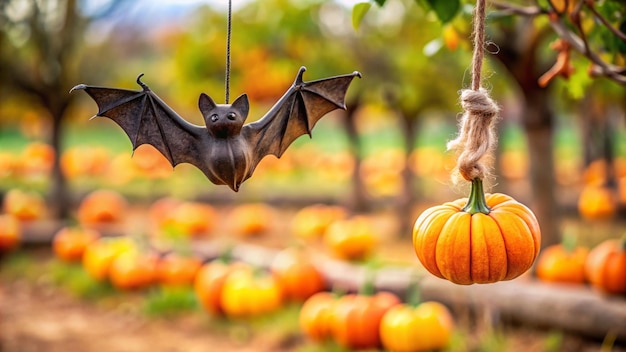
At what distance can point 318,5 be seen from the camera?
7574mm

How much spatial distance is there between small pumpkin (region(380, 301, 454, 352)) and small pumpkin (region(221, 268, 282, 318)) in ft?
4.31

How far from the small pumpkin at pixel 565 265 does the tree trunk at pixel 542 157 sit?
0.40 meters

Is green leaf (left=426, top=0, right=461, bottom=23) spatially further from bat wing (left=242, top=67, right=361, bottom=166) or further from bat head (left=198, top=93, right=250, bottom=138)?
bat head (left=198, top=93, right=250, bottom=138)

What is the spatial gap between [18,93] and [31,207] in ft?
5.00

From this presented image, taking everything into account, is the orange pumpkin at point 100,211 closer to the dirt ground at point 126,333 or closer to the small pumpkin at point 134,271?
the dirt ground at point 126,333

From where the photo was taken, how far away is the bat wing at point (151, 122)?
1.68m

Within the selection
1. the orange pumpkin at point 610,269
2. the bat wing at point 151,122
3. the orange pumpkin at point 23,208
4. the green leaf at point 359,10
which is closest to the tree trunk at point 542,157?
the orange pumpkin at point 610,269

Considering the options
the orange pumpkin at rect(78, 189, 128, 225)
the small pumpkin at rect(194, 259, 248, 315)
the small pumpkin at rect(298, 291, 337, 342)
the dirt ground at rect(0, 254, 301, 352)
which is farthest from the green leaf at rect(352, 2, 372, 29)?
the orange pumpkin at rect(78, 189, 128, 225)

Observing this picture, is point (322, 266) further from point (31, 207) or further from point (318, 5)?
point (31, 207)

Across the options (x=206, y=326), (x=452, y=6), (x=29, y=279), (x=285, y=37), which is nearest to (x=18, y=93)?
(x=29, y=279)

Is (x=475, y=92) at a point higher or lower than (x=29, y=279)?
higher

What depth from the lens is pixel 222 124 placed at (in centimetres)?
159

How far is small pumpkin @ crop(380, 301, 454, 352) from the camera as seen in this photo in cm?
406

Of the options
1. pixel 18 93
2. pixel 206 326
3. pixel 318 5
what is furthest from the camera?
pixel 18 93
